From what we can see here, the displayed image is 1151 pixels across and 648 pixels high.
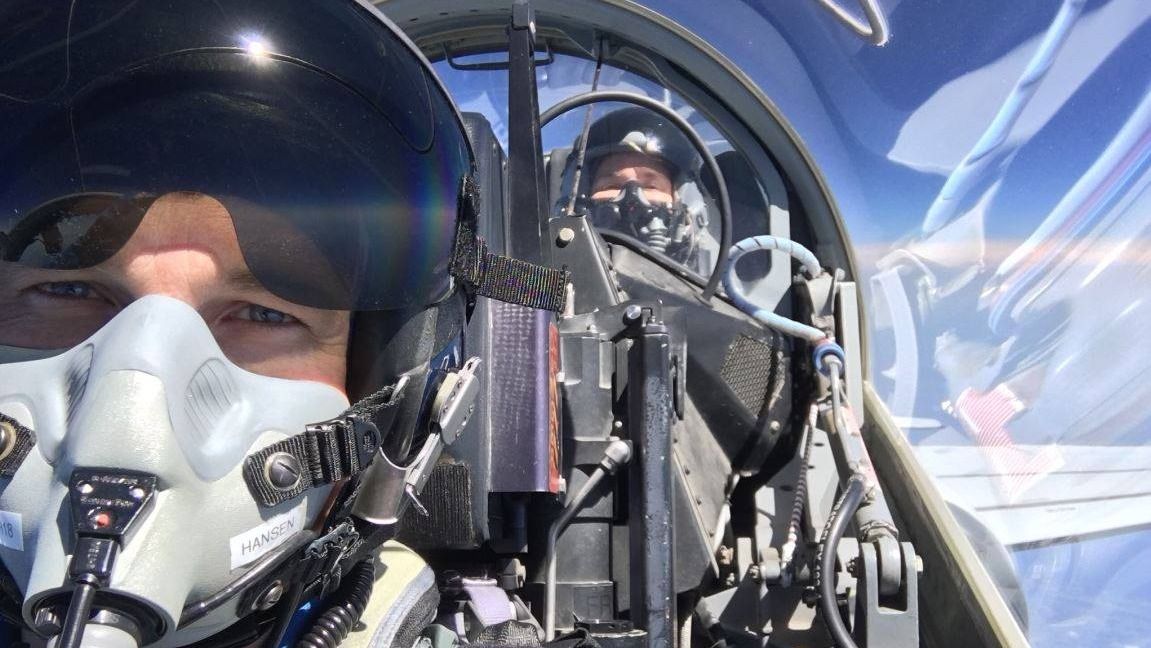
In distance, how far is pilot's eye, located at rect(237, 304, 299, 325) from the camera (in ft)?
3.08

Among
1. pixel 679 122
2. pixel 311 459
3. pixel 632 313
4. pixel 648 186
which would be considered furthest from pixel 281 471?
pixel 648 186

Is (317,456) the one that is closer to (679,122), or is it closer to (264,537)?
(264,537)

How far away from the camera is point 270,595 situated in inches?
35.4

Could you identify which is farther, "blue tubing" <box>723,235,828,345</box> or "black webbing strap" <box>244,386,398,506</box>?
"blue tubing" <box>723,235,828,345</box>

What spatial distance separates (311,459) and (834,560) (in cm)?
105

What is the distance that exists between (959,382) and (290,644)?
70.6 inches

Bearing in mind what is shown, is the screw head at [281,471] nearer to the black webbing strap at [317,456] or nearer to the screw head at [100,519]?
the black webbing strap at [317,456]

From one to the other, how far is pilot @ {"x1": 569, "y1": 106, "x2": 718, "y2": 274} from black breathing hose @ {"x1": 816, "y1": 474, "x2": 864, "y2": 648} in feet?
3.29

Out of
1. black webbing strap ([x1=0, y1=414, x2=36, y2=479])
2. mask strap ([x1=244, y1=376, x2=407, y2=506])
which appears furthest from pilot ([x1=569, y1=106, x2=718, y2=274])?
black webbing strap ([x1=0, y1=414, x2=36, y2=479])

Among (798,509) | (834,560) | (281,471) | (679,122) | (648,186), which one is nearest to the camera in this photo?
(281,471)

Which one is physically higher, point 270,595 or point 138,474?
point 138,474

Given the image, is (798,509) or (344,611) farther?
(798,509)

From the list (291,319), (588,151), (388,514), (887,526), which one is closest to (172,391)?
(291,319)

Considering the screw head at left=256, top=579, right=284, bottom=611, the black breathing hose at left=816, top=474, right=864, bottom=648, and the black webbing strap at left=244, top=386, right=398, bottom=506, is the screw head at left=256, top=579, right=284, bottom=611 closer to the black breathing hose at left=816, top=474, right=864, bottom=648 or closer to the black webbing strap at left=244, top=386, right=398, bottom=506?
the black webbing strap at left=244, top=386, right=398, bottom=506
